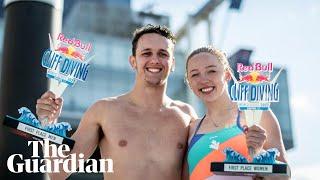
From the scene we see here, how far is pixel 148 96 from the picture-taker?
16.9ft

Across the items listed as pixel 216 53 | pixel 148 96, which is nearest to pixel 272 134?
pixel 216 53

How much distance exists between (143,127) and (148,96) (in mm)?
347

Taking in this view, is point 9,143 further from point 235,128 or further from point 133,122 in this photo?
point 235,128

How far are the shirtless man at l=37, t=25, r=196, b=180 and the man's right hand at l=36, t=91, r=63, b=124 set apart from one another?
69cm

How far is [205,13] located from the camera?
2445cm

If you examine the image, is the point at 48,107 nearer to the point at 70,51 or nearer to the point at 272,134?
the point at 70,51

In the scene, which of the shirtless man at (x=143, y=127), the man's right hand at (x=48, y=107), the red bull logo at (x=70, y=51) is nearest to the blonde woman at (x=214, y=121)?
the shirtless man at (x=143, y=127)

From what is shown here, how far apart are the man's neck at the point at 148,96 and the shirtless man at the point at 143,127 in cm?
1

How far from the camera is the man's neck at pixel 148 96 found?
5.13 meters

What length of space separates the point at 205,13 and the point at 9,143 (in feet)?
64.8

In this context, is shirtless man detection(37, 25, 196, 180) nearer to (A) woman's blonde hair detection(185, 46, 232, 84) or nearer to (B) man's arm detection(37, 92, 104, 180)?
(B) man's arm detection(37, 92, 104, 180)

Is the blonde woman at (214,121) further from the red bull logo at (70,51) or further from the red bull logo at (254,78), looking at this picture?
the red bull logo at (70,51)

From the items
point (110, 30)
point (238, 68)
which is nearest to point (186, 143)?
point (238, 68)

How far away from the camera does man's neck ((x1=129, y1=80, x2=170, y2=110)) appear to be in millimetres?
5129
